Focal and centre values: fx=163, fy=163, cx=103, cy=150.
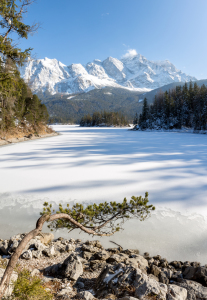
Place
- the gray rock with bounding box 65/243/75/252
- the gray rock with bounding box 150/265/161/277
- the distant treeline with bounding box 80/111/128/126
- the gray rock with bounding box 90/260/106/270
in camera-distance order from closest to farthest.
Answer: the gray rock with bounding box 150/265/161/277
the gray rock with bounding box 90/260/106/270
the gray rock with bounding box 65/243/75/252
the distant treeline with bounding box 80/111/128/126

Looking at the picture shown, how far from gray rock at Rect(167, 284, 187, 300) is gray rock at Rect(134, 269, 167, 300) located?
0.07 metres

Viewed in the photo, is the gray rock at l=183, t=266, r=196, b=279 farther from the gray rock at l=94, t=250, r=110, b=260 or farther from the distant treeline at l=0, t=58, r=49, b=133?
the distant treeline at l=0, t=58, r=49, b=133

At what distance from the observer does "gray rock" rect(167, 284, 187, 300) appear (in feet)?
6.67

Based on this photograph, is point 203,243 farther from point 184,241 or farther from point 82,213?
point 82,213

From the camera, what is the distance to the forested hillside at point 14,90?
20.2 ft

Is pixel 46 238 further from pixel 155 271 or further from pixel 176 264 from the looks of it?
pixel 176 264

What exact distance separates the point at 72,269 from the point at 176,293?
1602mm

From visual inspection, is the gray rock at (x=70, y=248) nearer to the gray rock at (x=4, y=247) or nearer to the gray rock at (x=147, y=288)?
the gray rock at (x=4, y=247)

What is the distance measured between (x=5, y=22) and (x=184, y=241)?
9.30m

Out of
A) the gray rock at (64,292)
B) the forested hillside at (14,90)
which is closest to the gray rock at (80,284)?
the gray rock at (64,292)

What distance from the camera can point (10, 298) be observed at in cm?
178

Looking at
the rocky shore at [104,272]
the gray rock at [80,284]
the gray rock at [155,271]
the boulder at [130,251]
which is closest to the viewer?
the rocky shore at [104,272]

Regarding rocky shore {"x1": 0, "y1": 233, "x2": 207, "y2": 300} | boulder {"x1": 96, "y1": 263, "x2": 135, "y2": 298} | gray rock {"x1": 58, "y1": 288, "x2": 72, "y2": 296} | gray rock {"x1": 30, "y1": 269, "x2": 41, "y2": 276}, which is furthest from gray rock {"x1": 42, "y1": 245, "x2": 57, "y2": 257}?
boulder {"x1": 96, "y1": 263, "x2": 135, "y2": 298}

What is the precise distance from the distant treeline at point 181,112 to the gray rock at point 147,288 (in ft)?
187
